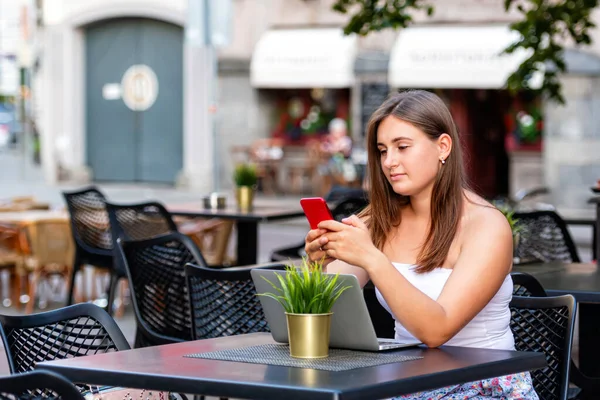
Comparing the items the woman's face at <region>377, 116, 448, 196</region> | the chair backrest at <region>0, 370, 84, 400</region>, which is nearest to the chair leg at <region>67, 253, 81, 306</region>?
the woman's face at <region>377, 116, 448, 196</region>

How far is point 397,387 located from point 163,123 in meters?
22.6

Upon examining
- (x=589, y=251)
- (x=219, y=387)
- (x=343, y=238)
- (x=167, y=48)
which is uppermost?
(x=167, y=48)

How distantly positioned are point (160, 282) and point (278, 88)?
17.7m

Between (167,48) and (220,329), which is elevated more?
(167,48)

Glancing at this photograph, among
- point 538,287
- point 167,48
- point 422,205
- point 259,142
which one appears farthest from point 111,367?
point 167,48

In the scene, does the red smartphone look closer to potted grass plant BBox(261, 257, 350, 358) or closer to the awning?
potted grass plant BBox(261, 257, 350, 358)

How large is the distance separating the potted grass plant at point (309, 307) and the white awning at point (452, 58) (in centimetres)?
1644

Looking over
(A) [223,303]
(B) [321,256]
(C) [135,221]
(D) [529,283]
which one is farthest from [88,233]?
(B) [321,256]

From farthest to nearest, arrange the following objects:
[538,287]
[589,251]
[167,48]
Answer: [167,48]
[589,251]
[538,287]

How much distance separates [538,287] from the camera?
14.6 ft

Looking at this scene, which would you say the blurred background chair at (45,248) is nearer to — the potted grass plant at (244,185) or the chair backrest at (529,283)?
the potted grass plant at (244,185)

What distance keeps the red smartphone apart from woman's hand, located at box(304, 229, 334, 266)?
0.04 metres

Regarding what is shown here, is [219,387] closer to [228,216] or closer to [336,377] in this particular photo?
[336,377]

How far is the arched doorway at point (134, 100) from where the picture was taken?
2502cm
